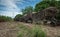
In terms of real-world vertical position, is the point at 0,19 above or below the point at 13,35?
above

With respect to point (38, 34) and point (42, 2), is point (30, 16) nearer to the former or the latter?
point (42, 2)

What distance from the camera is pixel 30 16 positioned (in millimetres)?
5227

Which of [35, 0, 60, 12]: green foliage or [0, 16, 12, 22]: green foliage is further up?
[35, 0, 60, 12]: green foliage

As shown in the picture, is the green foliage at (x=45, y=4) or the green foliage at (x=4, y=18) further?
the green foliage at (x=45, y=4)

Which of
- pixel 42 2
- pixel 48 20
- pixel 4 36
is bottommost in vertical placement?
pixel 4 36

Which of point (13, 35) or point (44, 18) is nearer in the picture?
point (13, 35)

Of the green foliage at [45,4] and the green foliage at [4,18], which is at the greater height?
the green foliage at [45,4]

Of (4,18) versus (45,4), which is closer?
(4,18)

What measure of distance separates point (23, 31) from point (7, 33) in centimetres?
76

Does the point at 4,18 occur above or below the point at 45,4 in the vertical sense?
below

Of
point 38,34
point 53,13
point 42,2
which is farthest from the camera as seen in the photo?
point 42,2

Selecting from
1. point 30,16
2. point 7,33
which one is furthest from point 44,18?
point 7,33

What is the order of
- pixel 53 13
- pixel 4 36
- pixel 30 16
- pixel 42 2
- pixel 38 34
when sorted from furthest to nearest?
1. pixel 42 2
2. pixel 30 16
3. pixel 53 13
4. pixel 4 36
5. pixel 38 34

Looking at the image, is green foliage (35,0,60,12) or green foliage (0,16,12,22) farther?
green foliage (35,0,60,12)
